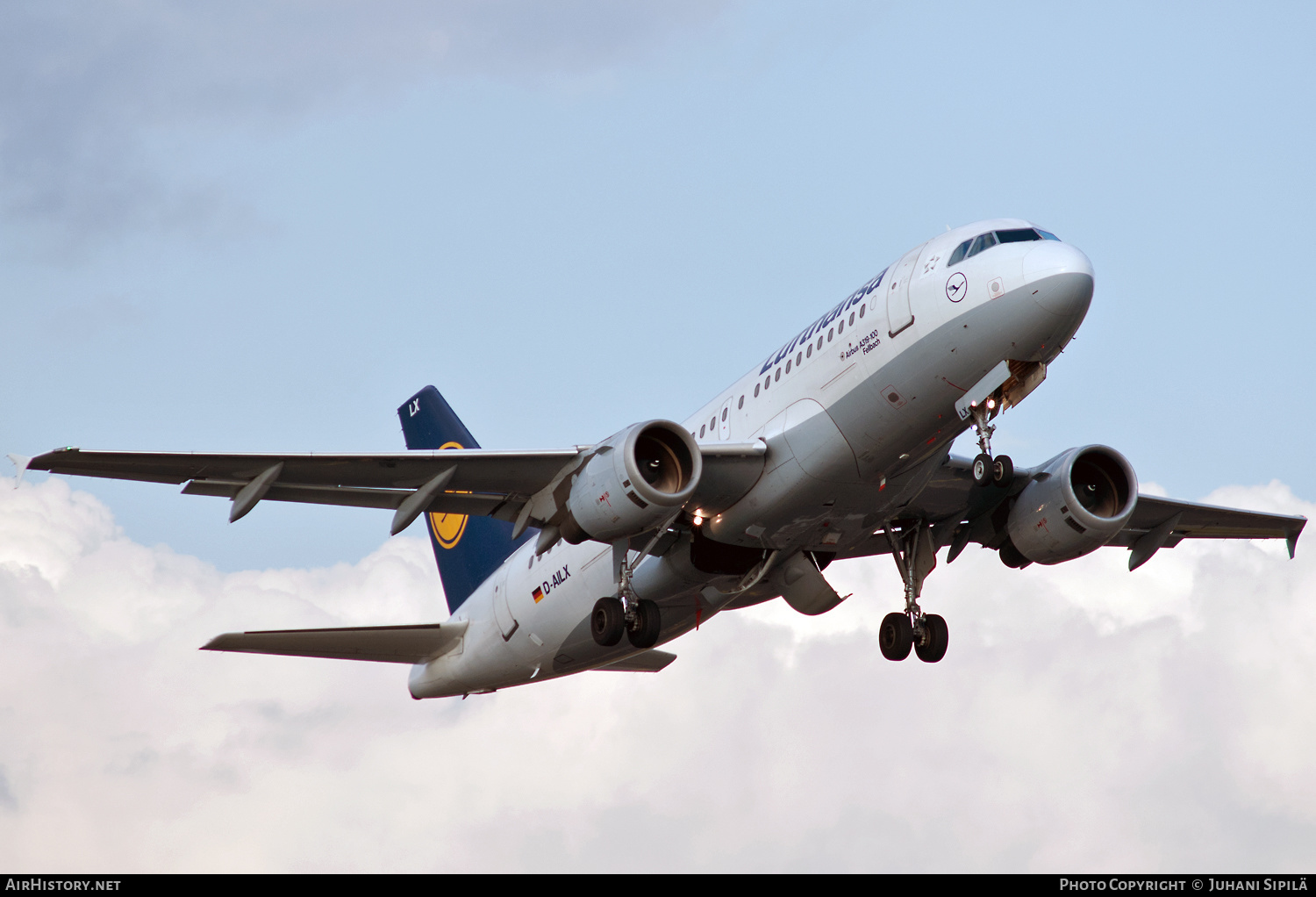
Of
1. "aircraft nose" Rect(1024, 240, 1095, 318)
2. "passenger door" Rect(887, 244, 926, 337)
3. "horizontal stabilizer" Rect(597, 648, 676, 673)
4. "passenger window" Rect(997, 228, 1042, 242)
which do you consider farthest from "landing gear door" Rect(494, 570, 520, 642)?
"aircraft nose" Rect(1024, 240, 1095, 318)

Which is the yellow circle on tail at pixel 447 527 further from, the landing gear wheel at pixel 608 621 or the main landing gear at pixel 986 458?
the main landing gear at pixel 986 458

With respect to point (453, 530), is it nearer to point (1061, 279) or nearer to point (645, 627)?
point (645, 627)

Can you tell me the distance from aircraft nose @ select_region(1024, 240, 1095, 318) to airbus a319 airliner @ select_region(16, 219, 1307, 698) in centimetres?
3

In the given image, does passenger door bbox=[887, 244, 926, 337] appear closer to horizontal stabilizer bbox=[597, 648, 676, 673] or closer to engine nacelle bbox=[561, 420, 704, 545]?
engine nacelle bbox=[561, 420, 704, 545]

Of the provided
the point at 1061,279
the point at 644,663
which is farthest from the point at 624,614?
the point at 1061,279

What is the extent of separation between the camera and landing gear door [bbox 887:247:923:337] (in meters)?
22.2

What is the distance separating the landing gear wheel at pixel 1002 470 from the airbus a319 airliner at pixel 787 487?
41 mm

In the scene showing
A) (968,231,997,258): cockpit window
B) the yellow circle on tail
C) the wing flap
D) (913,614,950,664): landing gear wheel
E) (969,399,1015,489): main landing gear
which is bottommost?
(913,614,950,664): landing gear wheel

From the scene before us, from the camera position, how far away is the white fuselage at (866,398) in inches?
841

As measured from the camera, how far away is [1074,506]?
1062 inches

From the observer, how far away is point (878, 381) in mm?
22312

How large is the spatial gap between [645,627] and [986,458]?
7.16 metres
